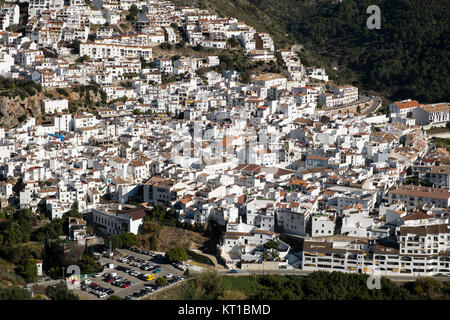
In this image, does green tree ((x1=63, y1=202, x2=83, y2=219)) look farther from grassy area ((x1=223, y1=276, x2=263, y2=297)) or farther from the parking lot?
grassy area ((x1=223, y1=276, x2=263, y2=297))

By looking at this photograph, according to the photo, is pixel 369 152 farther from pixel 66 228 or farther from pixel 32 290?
pixel 32 290

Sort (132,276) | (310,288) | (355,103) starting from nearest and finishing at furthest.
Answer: (310,288) < (132,276) < (355,103)

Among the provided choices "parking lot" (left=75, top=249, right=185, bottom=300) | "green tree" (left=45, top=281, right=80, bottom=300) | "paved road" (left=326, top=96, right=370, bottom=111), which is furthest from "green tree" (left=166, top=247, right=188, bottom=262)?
"paved road" (left=326, top=96, right=370, bottom=111)

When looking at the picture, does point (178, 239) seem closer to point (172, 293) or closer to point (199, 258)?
point (199, 258)

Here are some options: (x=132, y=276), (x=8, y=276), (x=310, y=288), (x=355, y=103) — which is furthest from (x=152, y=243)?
(x=355, y=103)
